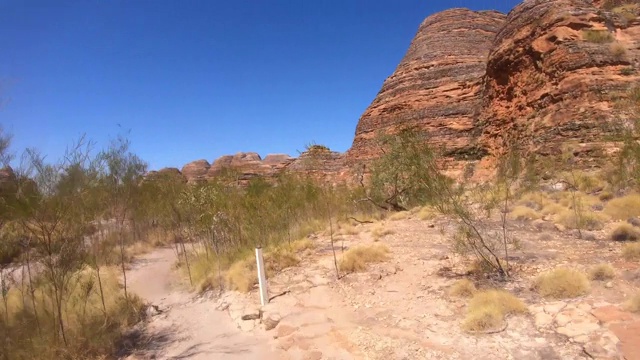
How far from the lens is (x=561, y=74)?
60.2ft

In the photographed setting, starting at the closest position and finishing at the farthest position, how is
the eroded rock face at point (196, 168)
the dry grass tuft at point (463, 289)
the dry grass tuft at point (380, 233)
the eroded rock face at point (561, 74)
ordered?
the dry grass tuft at point (463, 289) → the dry grass tuft at point (380, 233) → the eroded rock face at point (561, 74) → the eroded rock face at point (196, 168)

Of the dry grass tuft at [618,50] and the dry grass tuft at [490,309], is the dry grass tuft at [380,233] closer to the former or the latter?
the dry grass tuft at [490,309]

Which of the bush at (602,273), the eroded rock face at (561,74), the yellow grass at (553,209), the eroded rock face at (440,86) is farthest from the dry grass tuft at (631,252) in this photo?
the eroded rock face at (440,86)

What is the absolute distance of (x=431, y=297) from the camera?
20.4 feet

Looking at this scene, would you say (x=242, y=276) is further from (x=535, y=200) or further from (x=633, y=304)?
(x=535, y=200)

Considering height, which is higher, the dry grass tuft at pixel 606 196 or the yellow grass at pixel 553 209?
the dry grass tuft at pixel 606 196

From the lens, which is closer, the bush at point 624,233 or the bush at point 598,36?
the bush at point 624,233

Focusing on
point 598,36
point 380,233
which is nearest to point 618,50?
point 598,36

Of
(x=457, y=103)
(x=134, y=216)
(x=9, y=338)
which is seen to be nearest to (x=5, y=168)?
(x=9, y=338)

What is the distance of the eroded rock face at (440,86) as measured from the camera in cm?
2678

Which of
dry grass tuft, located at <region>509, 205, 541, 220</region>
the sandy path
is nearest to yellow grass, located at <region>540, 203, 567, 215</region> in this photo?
dry grass tuft, located at <region>509, 205, 541, 220</region>

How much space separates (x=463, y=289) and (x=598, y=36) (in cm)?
1802

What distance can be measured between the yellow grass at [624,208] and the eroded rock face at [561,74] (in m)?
5.37

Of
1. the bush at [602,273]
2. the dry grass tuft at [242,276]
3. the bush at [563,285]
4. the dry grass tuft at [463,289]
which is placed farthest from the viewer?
the dry grass tuft at [242,276]
